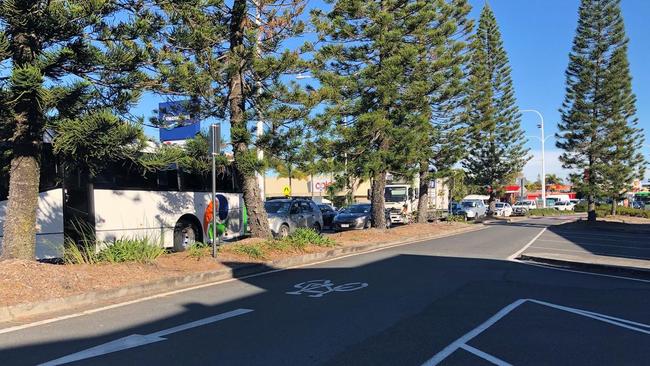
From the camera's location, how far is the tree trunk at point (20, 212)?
30.0 ft

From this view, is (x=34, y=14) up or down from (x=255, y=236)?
up

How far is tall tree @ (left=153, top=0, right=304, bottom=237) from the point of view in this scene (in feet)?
42.5

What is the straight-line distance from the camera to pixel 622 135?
3500cm

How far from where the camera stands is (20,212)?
30.1 feet

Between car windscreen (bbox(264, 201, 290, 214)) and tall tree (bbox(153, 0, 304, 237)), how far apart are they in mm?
4879

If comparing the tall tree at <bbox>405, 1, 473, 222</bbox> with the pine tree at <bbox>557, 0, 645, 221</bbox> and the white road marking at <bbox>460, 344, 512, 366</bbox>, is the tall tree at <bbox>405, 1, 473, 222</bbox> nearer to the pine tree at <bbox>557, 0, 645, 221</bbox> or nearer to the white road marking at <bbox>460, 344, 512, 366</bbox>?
the pine tree at <bbox>557, 0, 645, 221</bbox>

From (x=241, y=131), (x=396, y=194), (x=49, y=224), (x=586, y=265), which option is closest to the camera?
(x=49, y=224)

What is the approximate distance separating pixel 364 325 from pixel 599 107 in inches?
1281

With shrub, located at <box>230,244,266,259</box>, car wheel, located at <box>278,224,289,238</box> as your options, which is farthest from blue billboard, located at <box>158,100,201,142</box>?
car wheel, located at <box>278,224,289,238</box>

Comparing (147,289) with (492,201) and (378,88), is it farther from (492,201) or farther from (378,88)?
(492,201)

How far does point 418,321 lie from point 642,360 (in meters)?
2.57

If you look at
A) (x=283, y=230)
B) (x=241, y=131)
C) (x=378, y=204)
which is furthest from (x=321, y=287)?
(x=378, y=204)

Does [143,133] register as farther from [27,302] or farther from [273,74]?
[273,74]

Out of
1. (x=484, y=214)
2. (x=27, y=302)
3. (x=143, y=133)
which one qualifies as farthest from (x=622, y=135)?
(x=27, y=302)
